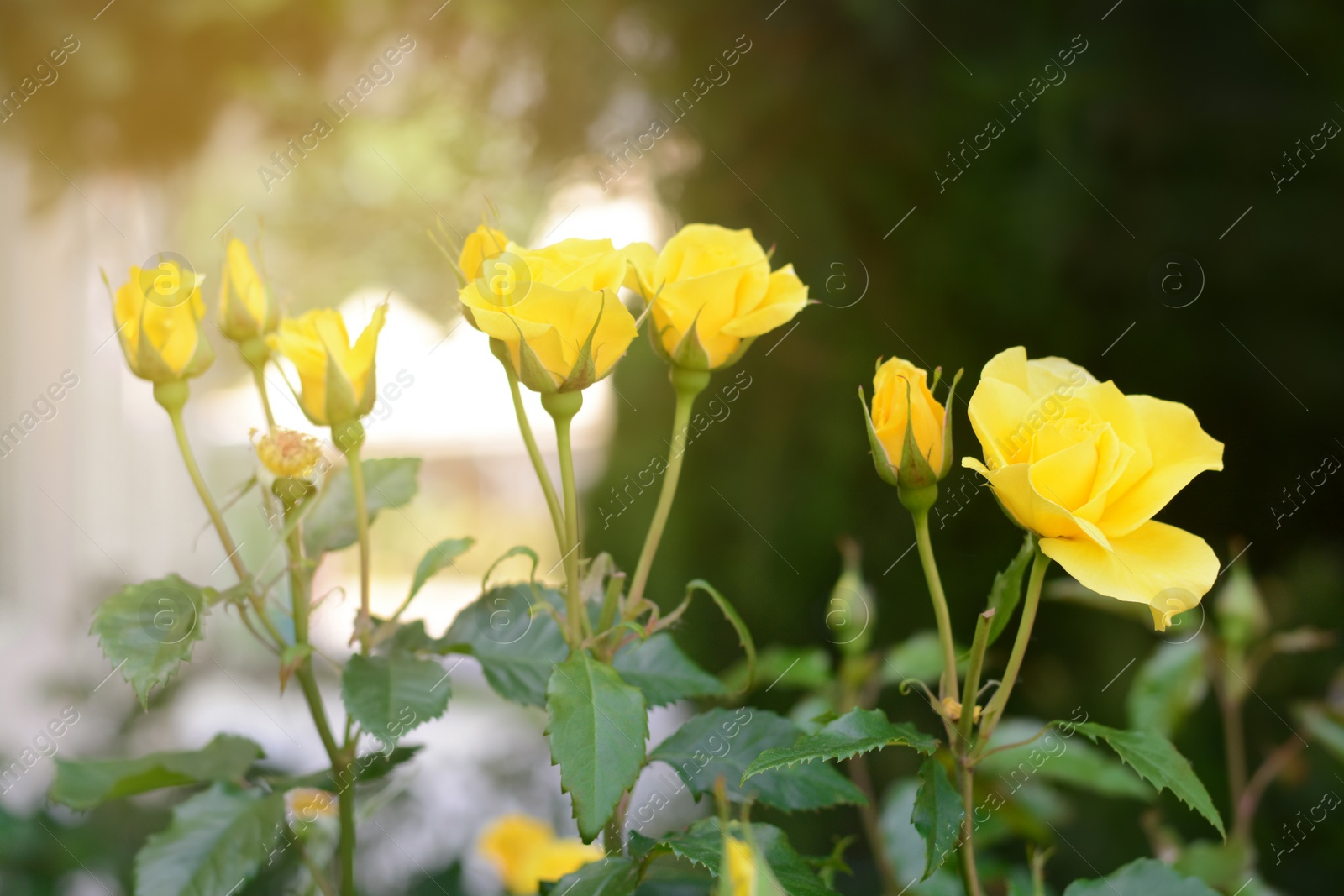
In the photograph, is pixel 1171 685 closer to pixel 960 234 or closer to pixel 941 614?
pixel 941 614

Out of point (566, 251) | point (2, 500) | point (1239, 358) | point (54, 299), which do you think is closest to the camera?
point (566, 251)

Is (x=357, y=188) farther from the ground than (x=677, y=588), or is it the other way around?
(x=357, y=188)

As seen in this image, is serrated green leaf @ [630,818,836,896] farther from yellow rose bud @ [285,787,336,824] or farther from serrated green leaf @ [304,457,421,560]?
yellow rose bud @ [285,787,336,824]

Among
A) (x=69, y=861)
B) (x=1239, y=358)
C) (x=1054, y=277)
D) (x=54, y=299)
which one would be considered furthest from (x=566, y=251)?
(x=54, y=299)

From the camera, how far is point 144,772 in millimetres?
361

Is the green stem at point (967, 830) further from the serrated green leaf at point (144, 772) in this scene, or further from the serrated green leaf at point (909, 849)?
the serrated green leaf at point (144, 772)

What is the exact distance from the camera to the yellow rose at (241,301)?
40 cm

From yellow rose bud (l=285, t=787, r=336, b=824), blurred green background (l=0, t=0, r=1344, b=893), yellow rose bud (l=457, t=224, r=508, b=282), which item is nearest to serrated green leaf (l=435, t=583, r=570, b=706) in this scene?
yellow rose bud (l=457, t=224, r=508, b=282)

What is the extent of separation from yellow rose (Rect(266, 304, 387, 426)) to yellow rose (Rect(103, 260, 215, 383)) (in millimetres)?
46

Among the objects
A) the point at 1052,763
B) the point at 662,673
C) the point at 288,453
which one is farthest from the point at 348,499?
the point at 1052,763

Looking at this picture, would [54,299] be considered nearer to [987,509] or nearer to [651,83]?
[651,83]

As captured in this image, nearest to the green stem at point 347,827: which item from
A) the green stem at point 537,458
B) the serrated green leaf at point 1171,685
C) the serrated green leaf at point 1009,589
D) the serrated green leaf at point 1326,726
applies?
the green stem at point 537,458

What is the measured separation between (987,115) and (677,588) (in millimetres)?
755

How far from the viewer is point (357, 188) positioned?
3.22m
